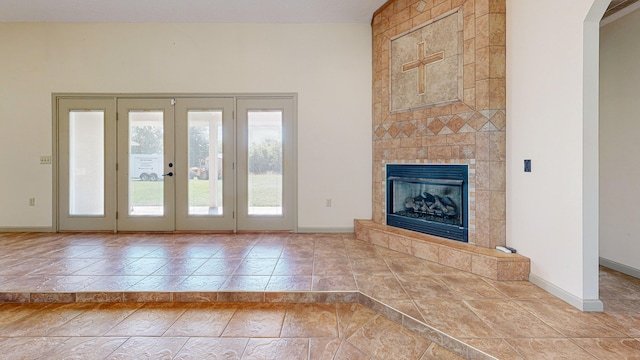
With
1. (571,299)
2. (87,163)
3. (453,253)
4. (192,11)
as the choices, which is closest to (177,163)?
(87,163)

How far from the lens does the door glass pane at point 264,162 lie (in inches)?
172

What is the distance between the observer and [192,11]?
398 centimetres

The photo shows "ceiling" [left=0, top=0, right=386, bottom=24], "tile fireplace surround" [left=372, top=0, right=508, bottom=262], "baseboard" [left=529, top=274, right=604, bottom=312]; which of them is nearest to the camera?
"baseboard" [left=529, top=274, right=604, bottom=312]

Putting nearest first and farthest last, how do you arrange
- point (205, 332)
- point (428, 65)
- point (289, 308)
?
point (205, 332)
point (289, 308)
point (428, 65)

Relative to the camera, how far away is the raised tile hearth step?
2586mm

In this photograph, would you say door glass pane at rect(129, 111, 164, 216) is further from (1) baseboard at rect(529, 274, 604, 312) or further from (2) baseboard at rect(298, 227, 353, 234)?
(1) baseboard at rect(529, 274, 604, 312)

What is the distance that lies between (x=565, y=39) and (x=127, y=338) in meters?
4.06

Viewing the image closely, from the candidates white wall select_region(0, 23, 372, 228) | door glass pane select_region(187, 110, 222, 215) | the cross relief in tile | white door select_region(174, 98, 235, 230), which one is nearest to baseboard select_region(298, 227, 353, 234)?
white wall select_region(0, 23, 372, 228)

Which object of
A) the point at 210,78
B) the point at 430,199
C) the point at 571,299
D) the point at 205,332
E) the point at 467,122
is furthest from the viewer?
the point at 210,78

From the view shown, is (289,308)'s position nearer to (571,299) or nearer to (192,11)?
(571,299)

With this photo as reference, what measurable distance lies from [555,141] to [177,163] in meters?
4.76

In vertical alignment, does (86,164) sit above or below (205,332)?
above

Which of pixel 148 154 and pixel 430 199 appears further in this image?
pixel 148 154

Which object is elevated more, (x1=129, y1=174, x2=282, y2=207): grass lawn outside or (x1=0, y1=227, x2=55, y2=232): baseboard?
(x1=129, y1=174, x2=282, y2=207): grass lawn outside
